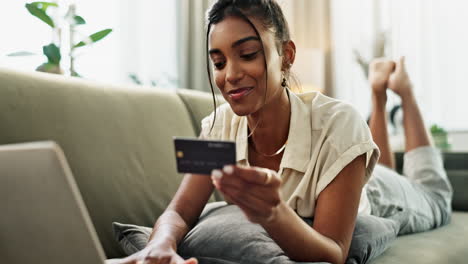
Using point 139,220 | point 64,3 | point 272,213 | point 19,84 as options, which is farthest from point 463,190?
point 64,3

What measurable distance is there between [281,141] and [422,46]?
8.21 ft

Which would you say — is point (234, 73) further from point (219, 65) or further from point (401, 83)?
point (401, 83)

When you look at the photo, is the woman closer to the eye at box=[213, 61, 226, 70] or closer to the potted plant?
the eye at box=[213, 61, 226, 70]

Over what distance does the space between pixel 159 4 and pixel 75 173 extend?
5.96 feet

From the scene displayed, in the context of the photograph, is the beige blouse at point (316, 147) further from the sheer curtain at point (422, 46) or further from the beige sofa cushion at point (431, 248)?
the sheer curtain at point (422, 46)

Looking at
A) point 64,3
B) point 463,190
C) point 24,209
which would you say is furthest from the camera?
point 64,3

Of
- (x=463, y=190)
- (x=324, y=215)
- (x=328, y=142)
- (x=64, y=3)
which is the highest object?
(x=64, y=3)

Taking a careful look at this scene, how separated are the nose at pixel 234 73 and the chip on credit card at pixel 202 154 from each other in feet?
1.27

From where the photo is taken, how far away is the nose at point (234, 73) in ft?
3.38

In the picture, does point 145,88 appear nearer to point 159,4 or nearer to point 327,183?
point 327,183

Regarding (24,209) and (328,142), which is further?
(328,142)

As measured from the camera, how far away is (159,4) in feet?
9.27

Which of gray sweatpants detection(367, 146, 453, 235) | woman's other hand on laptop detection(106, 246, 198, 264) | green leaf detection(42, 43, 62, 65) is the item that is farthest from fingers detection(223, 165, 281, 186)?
green leaf detection(42, 43, 62, 65)

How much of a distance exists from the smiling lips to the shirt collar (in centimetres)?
20
